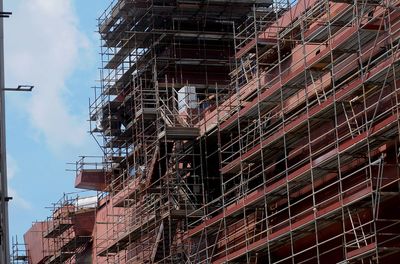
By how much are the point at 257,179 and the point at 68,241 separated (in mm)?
21560

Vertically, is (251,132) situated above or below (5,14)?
above

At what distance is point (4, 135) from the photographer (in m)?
24.9

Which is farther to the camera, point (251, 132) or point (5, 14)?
point (251, 132)

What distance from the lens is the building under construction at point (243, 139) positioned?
35.2 meters

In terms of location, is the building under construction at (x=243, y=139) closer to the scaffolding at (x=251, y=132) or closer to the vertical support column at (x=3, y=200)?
the scaffolding at (x=251, y=132)

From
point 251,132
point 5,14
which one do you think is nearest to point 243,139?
point 251,132

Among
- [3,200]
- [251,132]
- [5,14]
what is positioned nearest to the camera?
[3,200]

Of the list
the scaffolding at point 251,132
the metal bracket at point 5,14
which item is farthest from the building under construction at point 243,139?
the metal bracket at point 5,14

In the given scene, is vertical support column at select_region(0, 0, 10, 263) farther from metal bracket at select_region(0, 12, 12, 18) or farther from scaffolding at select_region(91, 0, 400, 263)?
scaffolding at select_region(91, 0, 400, 263)

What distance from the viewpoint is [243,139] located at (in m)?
44.9

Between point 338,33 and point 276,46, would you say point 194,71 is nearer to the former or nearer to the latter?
point 276,46

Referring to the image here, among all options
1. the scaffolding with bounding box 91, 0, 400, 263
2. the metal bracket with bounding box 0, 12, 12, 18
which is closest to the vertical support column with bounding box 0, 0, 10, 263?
the metal bracket with bounding box 0, 12, 12, 18

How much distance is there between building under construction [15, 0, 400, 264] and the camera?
3525cm

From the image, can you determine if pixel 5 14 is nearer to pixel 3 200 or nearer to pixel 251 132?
pixel 3 200
